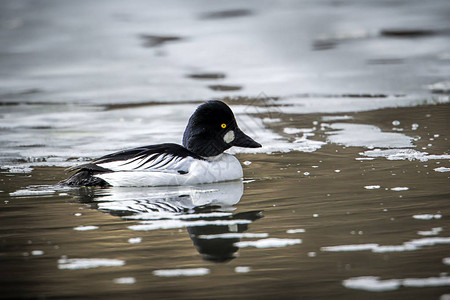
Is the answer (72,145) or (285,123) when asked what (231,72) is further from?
(72,145)

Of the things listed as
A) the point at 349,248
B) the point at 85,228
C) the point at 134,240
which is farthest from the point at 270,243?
the point at 85,228

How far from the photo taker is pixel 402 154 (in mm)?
8289

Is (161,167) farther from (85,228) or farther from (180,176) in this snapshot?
(85,228)

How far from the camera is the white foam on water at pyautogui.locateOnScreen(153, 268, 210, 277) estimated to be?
4570mm

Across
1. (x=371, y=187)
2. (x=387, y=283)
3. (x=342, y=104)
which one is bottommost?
(x=387, y=283)

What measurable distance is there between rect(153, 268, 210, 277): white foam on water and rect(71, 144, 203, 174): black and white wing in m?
2.83

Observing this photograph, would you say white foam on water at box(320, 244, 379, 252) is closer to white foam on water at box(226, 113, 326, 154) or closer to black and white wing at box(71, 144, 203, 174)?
black and white wing at box(71, 144, 203, 174)

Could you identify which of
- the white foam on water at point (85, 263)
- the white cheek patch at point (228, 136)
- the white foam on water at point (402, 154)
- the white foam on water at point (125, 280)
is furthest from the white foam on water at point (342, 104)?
the white foam on water at point (125, 280)

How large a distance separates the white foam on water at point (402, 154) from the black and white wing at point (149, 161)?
2.14m

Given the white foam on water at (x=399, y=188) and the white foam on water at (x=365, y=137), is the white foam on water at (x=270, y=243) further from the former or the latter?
the white foam on water at (x=365, y=137)

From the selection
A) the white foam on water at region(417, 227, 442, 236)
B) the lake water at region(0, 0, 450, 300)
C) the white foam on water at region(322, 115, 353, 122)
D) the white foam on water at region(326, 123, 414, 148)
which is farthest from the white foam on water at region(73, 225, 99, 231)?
the white foam on water at region(322, 115, 353, 122)

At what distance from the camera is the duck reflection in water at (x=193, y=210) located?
5293 millimetres

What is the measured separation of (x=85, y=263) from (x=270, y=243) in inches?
47.0

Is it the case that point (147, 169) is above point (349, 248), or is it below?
above
